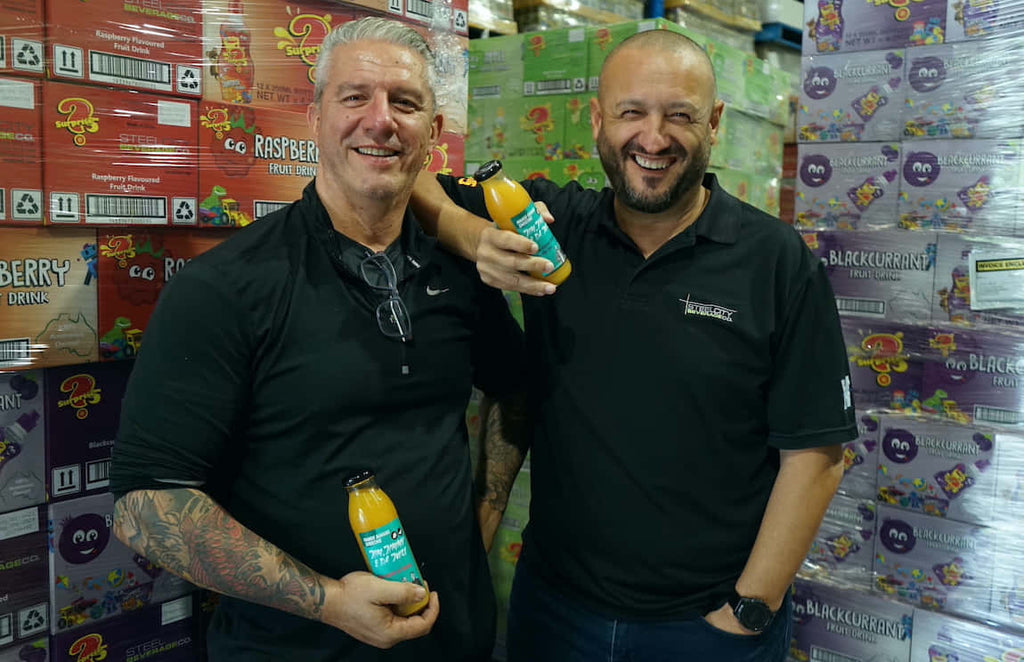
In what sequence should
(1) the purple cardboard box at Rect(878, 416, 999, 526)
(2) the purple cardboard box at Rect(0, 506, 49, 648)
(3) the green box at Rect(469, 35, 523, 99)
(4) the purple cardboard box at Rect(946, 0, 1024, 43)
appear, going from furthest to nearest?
(3) the green box at Rect(469, 35, 523, 99), (1) the purple cardboard box at Rect(878, 416, 999, 526), (4) the purple cardboard box at Rect(946, 0, 1024, 43), (2) the purple cardboard box at Rect(0, 506, 49, 648)

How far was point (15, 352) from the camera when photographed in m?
2.06

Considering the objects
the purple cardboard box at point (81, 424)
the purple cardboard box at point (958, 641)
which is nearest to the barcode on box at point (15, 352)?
the purple cardboard box at point (81, 424)

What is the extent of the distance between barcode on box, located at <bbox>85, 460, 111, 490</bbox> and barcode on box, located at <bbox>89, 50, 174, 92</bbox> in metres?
0.97

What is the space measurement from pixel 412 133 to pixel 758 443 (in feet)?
3.85

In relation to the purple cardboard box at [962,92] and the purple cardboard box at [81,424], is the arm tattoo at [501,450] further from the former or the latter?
the purple cardboard box at [962,92]

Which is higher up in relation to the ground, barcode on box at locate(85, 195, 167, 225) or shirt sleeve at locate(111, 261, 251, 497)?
barcode on box at locate(85, 195, 167, 225)

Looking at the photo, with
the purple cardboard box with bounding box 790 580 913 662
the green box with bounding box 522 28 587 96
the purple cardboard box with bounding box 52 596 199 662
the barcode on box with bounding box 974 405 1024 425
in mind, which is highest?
the green box with bounding box 522 28 587 96

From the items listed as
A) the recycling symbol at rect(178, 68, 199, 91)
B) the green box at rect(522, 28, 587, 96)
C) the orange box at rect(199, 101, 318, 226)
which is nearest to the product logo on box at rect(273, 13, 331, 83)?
the orange box at rect(199, 101, 318, 226)

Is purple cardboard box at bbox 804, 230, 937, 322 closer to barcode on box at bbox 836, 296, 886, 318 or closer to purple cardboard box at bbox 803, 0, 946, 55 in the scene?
barcode on box at bbox 836, 296, 886, 318

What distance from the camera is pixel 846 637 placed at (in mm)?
4078

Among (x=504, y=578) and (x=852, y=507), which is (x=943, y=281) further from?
(x=504, y=578)

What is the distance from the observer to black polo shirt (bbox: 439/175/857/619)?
222 centimetres

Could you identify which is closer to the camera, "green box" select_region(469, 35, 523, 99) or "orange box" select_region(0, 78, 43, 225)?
"orange box" select_region(0, 78, 43, 225)

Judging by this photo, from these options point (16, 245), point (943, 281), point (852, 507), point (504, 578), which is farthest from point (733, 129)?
point (16, 245)
